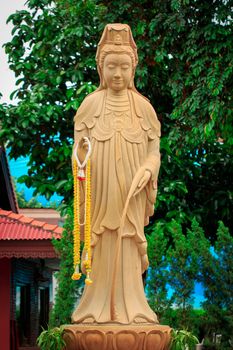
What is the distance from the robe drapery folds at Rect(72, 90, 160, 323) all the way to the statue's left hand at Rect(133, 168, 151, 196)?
0.21ft

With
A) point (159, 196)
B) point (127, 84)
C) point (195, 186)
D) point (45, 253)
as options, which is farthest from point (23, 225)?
point (127, 84)

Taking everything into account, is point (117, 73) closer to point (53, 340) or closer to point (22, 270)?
point (53, 340)

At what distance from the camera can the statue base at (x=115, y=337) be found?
36.9 ft

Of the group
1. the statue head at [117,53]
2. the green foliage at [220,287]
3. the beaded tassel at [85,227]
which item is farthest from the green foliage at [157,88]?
the beaded tassel at [85,227]

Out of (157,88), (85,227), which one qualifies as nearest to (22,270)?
(157,88)

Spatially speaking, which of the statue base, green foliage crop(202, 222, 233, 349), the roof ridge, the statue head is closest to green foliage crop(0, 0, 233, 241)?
the roof ridge

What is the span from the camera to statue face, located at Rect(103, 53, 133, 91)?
12.2m

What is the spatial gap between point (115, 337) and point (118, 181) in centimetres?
171

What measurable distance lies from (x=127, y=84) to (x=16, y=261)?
10437 mm

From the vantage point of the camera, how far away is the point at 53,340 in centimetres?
1168

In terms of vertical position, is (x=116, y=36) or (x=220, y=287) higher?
(x=116, y=36)

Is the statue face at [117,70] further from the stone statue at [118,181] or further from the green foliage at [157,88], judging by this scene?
the green foliage at [157,88]

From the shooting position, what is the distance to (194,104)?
1756cm

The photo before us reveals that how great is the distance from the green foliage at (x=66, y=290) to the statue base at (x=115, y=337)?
16.0 ft
